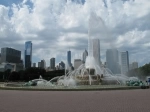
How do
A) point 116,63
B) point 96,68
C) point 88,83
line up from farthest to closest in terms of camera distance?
point 116,63, point 96,68, point 88,83

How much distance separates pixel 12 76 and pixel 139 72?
6099 centimetres

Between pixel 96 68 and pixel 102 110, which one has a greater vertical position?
pixel 96 68

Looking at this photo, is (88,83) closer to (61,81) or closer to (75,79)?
(75,79)

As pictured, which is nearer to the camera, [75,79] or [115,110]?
[115,110]

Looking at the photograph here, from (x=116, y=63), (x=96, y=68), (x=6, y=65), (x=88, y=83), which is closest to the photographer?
(x=88, y=83)

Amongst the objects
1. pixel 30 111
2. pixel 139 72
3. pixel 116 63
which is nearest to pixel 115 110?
pixel 30 111

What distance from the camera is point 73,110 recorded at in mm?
12062

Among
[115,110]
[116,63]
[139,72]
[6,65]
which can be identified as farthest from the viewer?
[6,65]

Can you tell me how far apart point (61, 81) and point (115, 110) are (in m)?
27.9

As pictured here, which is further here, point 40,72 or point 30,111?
point 40,72

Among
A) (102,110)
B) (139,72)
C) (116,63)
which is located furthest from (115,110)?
(139,72)

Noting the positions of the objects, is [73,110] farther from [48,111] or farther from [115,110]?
[115,110]

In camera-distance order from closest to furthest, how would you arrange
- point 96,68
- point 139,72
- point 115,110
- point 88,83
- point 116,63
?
point 115,110, point 88,83, point 96,68, point 116,63, point 139,72

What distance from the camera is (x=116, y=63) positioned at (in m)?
79.2
